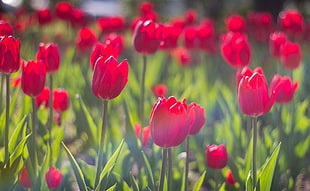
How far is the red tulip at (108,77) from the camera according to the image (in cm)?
149

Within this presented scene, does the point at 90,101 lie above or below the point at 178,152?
above

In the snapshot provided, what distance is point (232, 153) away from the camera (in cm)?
250

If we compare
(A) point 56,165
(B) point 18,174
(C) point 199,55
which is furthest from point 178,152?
(C) point 199,55

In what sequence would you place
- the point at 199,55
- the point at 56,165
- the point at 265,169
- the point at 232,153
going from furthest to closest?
the point at 199,55 → the point at 232,153 → the point at 56,165 → the point at 265,169

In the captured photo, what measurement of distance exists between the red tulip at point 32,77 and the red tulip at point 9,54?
0.04m

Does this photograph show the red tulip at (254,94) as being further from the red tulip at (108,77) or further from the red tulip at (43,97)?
the red tulip at (43,97)

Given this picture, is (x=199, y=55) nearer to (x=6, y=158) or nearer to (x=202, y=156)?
(x=202, y=156)

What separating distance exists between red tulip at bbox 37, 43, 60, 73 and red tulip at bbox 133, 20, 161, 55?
0.34 m

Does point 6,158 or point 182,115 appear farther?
point 6,158

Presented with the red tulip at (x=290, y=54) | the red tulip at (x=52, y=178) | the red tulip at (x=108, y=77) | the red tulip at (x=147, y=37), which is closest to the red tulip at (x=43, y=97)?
the red tulip at (x=147, y=37)

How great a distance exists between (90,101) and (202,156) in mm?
1062

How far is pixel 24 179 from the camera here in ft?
5.68

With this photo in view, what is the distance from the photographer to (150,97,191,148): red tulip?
1.39 m

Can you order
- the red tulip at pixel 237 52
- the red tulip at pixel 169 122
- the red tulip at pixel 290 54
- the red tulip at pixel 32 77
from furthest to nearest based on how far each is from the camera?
the red tulip at pixel 290 54 → the red tulip at pixel 237 52 → the red tulip at pixel 32 77 → the red tulip at pixel 169 122
